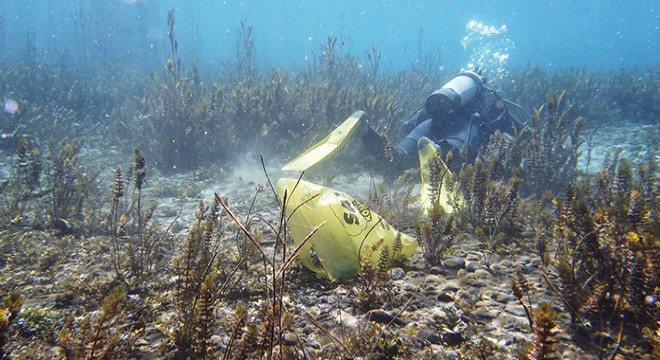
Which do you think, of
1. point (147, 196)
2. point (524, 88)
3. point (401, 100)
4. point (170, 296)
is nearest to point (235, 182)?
point (147, 196)

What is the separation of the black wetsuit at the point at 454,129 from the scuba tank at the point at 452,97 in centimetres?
10

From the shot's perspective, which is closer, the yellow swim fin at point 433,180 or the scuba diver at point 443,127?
the yellow swim fin at point 433,180

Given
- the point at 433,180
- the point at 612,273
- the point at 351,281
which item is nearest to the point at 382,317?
the point at 351,281

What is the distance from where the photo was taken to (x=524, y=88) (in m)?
13.4

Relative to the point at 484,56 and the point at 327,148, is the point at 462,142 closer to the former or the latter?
the point at 327,148

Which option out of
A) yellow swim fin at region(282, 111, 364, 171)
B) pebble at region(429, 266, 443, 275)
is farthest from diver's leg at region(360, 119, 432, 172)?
pebble at region(429, 266, 443, 275)

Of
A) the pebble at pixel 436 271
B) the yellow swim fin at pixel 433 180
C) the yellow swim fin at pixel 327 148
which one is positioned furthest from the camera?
the yellow swim fin at pixel 327 148

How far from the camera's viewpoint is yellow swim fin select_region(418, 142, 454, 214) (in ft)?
11.8

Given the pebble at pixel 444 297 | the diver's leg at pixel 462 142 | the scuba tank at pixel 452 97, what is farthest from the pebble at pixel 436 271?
the scuba tank at pixel 452 97

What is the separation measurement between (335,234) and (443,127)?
535 centimetres

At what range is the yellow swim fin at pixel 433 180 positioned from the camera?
11.8ft

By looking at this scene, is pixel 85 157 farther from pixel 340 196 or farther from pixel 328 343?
pixel 328 343

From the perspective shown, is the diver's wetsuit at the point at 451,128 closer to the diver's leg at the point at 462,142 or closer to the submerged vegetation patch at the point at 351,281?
the diver's leg at the point at 462,142

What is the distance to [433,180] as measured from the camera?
363 centimetres
